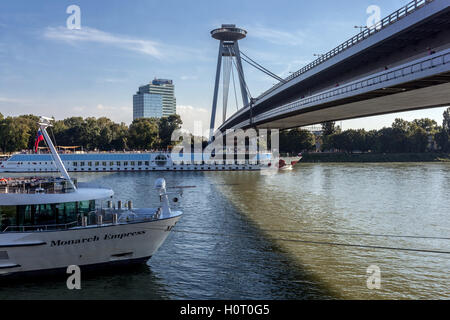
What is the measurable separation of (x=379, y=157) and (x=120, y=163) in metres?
61.0

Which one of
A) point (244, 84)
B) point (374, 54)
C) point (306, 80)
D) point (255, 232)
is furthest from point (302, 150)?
point (255, 232)

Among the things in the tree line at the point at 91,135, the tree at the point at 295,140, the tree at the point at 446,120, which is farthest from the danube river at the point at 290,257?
the tree at the point at 446,120

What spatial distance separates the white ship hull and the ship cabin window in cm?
51

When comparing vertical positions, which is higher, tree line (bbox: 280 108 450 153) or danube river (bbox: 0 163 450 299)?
tree line (bbox: 280 108 450 153)

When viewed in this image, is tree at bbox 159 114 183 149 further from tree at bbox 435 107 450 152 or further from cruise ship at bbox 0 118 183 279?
cruise ship at bbox 0 118 183 279

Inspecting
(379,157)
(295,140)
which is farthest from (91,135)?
(379,157)

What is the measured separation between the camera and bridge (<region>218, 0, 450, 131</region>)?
1917 centimetres

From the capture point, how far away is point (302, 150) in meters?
106

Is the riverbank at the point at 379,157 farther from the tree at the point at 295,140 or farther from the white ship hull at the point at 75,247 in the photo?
the white ship hull at the point at 75,247

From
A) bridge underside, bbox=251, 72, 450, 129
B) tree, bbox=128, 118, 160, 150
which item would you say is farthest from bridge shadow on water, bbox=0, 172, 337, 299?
tree, bbox=128, 118, 160, 150

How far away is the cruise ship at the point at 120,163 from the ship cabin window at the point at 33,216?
52.9 metres

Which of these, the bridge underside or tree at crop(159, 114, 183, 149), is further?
tree at crop(159, 114, 183, 149)

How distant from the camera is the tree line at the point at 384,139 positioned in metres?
99.4

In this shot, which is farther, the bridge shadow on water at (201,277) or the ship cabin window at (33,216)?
the ship cabin window at (33,216)
